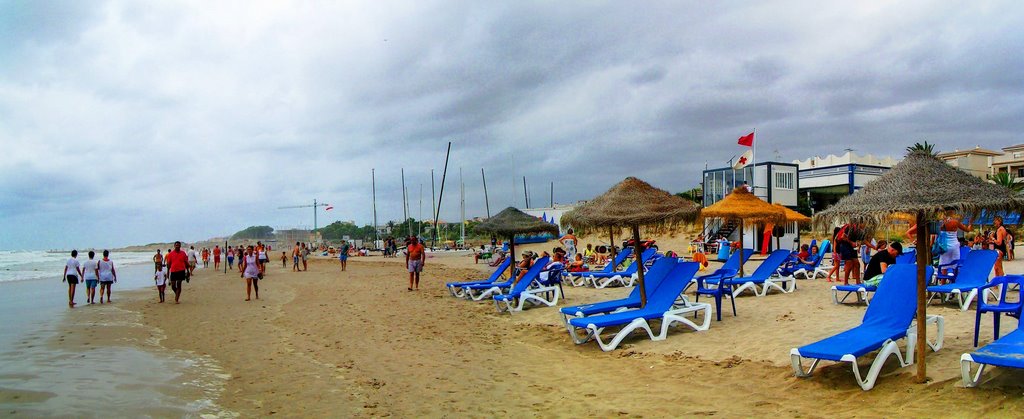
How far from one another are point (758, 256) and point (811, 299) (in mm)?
12938

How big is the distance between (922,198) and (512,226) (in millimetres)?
9793

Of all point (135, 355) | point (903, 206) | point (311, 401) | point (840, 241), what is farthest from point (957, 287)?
point (135, 355)

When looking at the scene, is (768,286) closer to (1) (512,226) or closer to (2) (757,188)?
(1) (512,226)

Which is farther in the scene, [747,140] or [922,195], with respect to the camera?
[747,140]

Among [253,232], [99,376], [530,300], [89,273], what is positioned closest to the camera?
[99,376]

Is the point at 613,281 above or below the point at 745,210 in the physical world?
below

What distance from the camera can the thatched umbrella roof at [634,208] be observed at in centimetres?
875

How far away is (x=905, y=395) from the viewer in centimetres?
429

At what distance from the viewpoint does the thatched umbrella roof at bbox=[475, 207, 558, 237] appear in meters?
13.9

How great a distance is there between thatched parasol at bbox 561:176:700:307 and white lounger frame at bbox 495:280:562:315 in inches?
61.0

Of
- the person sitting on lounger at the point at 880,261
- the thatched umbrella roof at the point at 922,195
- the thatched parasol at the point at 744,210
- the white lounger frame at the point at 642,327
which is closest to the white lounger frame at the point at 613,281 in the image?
the thatched parasol at the point at 744,210

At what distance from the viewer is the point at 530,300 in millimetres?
10695

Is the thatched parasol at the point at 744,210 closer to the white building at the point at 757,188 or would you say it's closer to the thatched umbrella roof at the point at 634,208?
the thatched umbrella roof at the point at 634,208

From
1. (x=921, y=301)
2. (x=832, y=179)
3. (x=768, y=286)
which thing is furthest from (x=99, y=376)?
(x=832, y=179)
